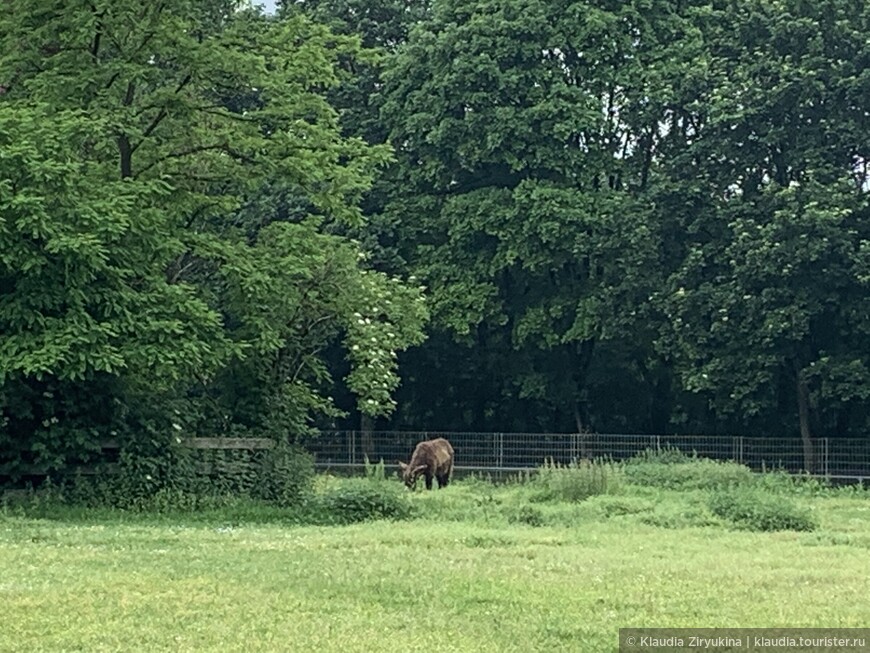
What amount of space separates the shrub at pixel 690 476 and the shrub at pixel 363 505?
333 inches

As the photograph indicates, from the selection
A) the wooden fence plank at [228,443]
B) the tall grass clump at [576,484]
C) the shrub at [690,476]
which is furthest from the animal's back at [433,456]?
the wooden fence plank at [228,443]

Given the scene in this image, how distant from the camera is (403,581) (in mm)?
11148

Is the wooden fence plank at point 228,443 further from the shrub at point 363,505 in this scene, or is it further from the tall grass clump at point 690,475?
the tall grass clump at point 690,475

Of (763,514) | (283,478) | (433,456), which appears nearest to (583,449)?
(433,456)

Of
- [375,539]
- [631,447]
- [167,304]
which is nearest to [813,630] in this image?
[375,539]

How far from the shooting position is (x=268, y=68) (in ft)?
73.3

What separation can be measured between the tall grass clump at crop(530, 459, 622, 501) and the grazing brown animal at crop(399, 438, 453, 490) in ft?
12.7

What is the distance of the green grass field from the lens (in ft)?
28.6

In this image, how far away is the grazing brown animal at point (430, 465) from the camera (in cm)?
2761

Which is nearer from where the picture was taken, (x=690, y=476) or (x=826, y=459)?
(x=690, y=476)

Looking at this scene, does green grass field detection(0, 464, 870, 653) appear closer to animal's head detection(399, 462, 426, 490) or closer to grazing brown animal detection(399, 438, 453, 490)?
animal's head detection(399, 462, 426, 490)

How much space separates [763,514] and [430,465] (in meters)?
10.8

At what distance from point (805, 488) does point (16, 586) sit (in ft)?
67.4

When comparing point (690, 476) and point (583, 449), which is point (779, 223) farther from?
point (690, 476)
